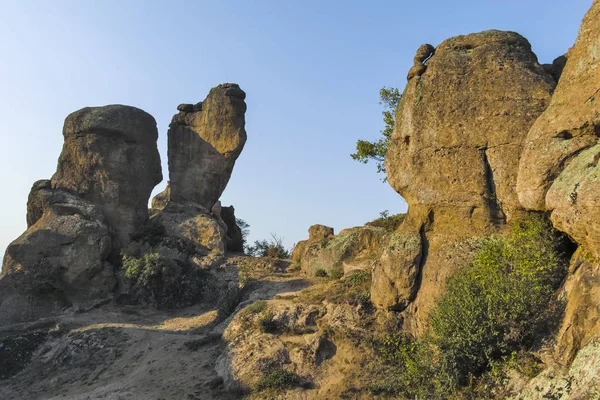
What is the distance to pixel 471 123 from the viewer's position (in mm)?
13664

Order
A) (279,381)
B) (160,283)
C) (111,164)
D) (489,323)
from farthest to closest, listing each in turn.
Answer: (111,164) < (160,283) < (279,381) < (489,323)

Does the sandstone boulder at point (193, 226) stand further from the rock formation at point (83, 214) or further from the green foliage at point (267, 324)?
the green foliage at point (267, 324)

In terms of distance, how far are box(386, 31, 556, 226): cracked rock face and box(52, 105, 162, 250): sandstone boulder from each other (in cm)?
1466

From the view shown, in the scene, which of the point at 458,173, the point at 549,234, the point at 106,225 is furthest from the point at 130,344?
the point at 549,234

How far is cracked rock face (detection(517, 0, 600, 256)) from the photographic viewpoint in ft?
30.7

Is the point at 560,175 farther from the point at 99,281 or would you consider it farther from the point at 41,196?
the point at 41,196

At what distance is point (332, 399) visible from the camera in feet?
37.3

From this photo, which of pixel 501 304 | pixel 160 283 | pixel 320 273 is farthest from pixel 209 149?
pixel 501 304

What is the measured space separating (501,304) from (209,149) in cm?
1962

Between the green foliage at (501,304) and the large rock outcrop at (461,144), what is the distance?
114 centimetres

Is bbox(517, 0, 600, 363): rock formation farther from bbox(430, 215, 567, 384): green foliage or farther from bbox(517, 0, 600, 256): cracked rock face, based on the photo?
bbox(430, 215, 567, 384): green foliage

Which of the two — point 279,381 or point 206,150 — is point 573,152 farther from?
point 206,150

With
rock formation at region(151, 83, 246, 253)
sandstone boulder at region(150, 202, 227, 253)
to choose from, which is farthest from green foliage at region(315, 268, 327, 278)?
rock formation at region(151, 83, 246, 253)

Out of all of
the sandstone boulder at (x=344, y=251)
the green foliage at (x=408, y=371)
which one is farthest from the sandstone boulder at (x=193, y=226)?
the green foliage at (x=408, y=371)
